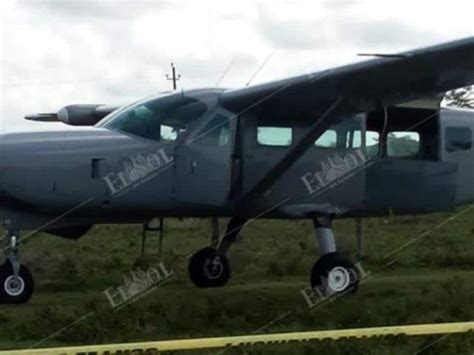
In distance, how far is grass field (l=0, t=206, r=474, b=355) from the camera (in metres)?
9.70

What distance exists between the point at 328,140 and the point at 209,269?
111 inches

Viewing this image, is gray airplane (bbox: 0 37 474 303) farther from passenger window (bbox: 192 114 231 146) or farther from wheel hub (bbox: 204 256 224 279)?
wheel hub (bbox: 204 256 224 279)

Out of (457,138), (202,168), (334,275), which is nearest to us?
(202,168)

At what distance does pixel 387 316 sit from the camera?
10.7 m

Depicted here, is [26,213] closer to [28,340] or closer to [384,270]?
[28,340]

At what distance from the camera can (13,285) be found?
12039mm

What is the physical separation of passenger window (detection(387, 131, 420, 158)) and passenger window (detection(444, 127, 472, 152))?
1.51 feet

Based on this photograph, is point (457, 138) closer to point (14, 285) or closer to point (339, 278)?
point (339, 278)

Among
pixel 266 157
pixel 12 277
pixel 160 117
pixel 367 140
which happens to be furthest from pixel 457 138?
pixel 12 277

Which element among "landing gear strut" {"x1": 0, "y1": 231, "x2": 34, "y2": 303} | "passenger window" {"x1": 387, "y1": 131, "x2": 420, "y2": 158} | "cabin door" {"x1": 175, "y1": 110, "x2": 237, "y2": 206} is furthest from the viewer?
"passenger window" {"x1": 387, "y1": 131, "x2": 420, "y2": 158}

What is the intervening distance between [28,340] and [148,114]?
3687 mm

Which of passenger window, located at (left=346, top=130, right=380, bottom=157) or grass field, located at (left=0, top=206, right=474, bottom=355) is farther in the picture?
passenger window, located at (left=346, top=130, right=380, bottom=157)

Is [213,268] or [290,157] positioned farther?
[213,268]

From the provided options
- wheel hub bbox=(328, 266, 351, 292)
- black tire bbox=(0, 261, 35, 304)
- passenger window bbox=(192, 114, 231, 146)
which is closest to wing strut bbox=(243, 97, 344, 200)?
passenger window bbox=(192, 114, 231, 146)
